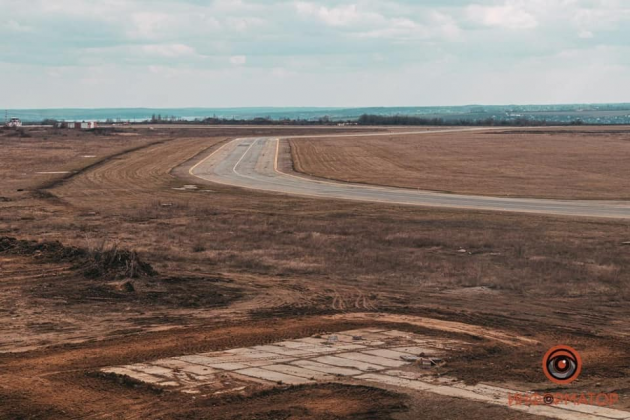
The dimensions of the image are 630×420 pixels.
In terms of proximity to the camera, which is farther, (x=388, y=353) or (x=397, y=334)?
(x=397, y=334)

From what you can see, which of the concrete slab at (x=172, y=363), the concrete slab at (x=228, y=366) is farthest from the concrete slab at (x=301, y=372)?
the concrete slab at (x=172, y=363)

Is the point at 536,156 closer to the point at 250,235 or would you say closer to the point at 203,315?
the point at 250,235

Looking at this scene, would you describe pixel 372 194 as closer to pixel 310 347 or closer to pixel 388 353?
pixel 310 347

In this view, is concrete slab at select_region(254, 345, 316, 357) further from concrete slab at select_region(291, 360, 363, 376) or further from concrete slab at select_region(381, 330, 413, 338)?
concrete slab at select_region(381, 330, 413, 338)

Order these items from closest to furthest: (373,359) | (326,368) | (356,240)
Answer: (326,368)
(373,359)
(356,240)

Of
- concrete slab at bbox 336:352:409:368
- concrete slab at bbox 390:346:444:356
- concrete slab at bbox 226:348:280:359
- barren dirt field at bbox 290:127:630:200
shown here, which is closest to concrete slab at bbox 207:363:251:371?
concrete slab at bbox 226:348:280:359

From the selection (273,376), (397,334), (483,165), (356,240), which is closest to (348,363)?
(273,376)

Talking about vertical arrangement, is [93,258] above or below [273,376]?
above

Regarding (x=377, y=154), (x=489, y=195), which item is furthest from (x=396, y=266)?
(x=377, y=154)

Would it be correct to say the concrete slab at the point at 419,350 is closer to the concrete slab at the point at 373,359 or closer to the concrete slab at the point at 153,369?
the concrete slab at the point at 373,359
